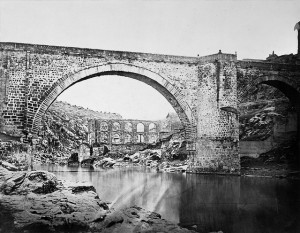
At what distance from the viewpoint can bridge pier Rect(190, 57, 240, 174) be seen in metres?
16.3

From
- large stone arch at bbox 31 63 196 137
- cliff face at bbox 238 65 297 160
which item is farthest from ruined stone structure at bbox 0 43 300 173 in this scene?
cliff face at bbox 238 65 297 160

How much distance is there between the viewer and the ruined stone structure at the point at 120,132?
51094 mm

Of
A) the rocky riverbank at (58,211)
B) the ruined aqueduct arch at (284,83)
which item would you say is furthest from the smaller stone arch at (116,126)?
the rocky riverbank at (58,211)

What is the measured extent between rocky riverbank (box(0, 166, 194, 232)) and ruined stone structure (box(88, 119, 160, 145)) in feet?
138

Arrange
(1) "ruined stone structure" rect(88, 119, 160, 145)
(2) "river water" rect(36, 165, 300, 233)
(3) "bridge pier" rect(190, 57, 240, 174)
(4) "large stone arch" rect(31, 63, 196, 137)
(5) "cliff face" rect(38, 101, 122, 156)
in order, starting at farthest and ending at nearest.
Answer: (1) "ruined stone structure" rect(88, 119, 160, 145) < (5) "cliff face" rect(38, 101, 122, 156) < (3) "bridge pier" rect(190, 57, 240, 174) < (4) "large stone arch" rect(31, 63, 196, 137) < (2) "river water" rect(36, 165, 300, 233)

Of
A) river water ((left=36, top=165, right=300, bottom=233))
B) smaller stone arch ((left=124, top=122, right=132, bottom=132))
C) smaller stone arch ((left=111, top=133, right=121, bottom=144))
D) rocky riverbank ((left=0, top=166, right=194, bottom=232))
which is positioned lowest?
river water ((left=36, top=165, right=300, bottom=233))

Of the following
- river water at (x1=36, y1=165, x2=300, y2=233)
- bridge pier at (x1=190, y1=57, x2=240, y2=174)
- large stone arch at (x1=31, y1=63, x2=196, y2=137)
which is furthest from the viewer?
bridge pier at (x1=190, y1=57, x2=240, y2=174)

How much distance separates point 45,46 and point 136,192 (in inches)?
311

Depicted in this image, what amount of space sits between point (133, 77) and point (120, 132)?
36.3 metres

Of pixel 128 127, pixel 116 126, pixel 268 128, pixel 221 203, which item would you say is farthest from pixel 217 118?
pixel 128 127

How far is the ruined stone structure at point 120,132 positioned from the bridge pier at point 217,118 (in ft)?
111

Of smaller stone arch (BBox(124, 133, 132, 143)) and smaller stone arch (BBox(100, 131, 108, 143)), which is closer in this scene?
smaller stone arch (BBox(100, 131, 108, 143))

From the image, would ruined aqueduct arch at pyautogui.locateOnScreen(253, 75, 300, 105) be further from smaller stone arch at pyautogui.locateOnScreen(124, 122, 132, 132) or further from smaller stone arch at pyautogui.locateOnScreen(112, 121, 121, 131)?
smaller stone arch at pyautogui.locateOnScreen(124, 122, 132, 132)

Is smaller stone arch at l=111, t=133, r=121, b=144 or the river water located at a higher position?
smaller stone arch at l=111, t=133, r=121, b=144
